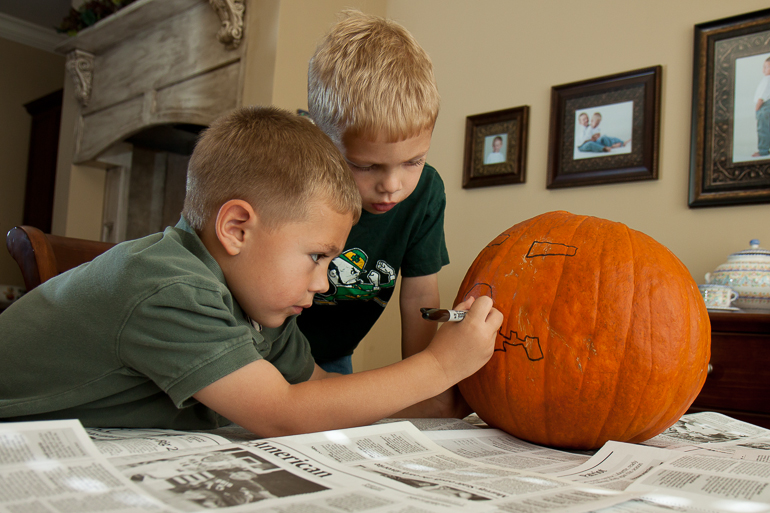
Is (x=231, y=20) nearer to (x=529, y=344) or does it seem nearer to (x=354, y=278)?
(x=354, y=278)

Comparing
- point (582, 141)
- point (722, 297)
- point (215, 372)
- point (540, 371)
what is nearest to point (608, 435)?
point (540, 371)

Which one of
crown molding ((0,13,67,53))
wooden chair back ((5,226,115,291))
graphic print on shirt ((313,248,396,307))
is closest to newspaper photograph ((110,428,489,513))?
graphic print on shirt ((313,248,396,307))

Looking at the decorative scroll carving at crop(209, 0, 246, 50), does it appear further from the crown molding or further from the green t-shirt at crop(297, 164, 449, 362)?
the crown molding

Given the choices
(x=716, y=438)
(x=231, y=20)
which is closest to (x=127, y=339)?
(x=716, y=438)

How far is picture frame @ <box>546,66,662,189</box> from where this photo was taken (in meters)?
1.80

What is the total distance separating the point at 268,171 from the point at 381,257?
0.39 meters

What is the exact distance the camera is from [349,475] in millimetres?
453

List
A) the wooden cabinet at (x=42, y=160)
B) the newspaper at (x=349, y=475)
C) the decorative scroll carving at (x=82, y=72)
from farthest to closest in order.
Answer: the wooden cabinet at (x=42, y=160), the decorative scroll carving at (x=82, y=72), the newspaper at (x=349, y=475)

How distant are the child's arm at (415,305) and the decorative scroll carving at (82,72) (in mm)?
3218

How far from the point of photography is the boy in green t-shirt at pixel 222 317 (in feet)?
1.91

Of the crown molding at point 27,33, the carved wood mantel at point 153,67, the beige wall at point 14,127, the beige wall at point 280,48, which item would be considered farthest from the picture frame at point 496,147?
the crown molding at point 27,33

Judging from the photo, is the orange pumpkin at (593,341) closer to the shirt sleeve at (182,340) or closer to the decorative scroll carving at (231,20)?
the shirt sleeve at (182,340)

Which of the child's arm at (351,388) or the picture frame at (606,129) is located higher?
the picture frame at (606,129)

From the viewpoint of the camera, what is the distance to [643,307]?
2.19ft
